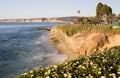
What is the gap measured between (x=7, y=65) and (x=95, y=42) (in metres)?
14.3

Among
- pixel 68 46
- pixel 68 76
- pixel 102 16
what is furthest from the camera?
pixel 102 16

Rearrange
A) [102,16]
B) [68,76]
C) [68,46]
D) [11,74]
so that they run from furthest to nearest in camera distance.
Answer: [102,16], [68,46], [11,74], [68,76]

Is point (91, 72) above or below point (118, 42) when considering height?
above

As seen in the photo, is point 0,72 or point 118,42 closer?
point 0,72

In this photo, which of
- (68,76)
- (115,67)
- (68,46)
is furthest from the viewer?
(68,46)

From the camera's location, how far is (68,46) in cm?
5816

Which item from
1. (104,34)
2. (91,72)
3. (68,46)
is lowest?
(68,46)

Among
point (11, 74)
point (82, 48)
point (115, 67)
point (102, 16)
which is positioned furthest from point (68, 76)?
point (102, 16)

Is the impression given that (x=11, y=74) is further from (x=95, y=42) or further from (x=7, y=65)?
(x=95, y=42)

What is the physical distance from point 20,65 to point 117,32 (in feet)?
56.1

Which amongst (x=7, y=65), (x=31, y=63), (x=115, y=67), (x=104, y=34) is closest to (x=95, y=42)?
(x=104, y=34)

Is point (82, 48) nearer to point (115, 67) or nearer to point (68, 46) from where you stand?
point (68, 46)

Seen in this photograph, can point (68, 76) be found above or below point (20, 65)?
above

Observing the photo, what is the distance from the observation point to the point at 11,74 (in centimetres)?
3362
